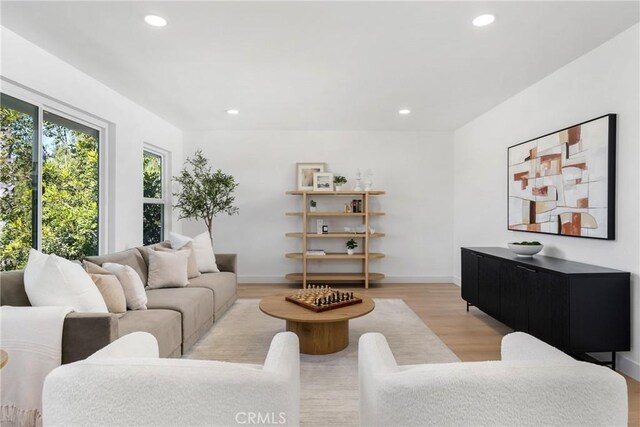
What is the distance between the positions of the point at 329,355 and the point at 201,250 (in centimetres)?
208

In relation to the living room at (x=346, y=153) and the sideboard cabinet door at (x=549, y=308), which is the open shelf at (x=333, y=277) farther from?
the sideboard cabinet door at (x=549, y=308)

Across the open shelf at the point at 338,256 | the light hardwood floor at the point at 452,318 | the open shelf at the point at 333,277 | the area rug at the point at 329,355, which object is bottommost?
the light hardwood floor at the point at 452,318

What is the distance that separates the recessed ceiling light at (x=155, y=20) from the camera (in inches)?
96.3

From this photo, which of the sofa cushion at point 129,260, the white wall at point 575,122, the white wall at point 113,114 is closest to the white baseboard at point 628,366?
the white wall at point 575,122

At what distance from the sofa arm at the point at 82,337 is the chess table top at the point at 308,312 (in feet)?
4.06

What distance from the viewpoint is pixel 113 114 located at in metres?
3.94

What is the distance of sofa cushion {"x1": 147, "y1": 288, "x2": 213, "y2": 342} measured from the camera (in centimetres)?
290

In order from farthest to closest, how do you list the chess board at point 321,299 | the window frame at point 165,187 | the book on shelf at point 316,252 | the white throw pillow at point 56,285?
1. the book on shelf at point 316,252
2. the window frame at point 165,187
3. the chess board at point 321,299
4. the white throw pillow at point 56,285

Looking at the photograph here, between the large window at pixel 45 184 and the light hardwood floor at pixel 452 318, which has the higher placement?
the large window at pixel 45 184

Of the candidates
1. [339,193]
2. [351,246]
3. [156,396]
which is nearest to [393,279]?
[351,246]

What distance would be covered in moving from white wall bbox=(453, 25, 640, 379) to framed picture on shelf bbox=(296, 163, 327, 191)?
2.33 meters

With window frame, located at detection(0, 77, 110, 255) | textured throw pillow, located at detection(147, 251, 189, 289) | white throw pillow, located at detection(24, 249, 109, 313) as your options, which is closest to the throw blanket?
white throw pillow, located at detection(24, 249, 109, 313)

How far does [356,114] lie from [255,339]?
3.15m

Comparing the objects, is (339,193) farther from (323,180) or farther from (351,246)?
(351,246)
